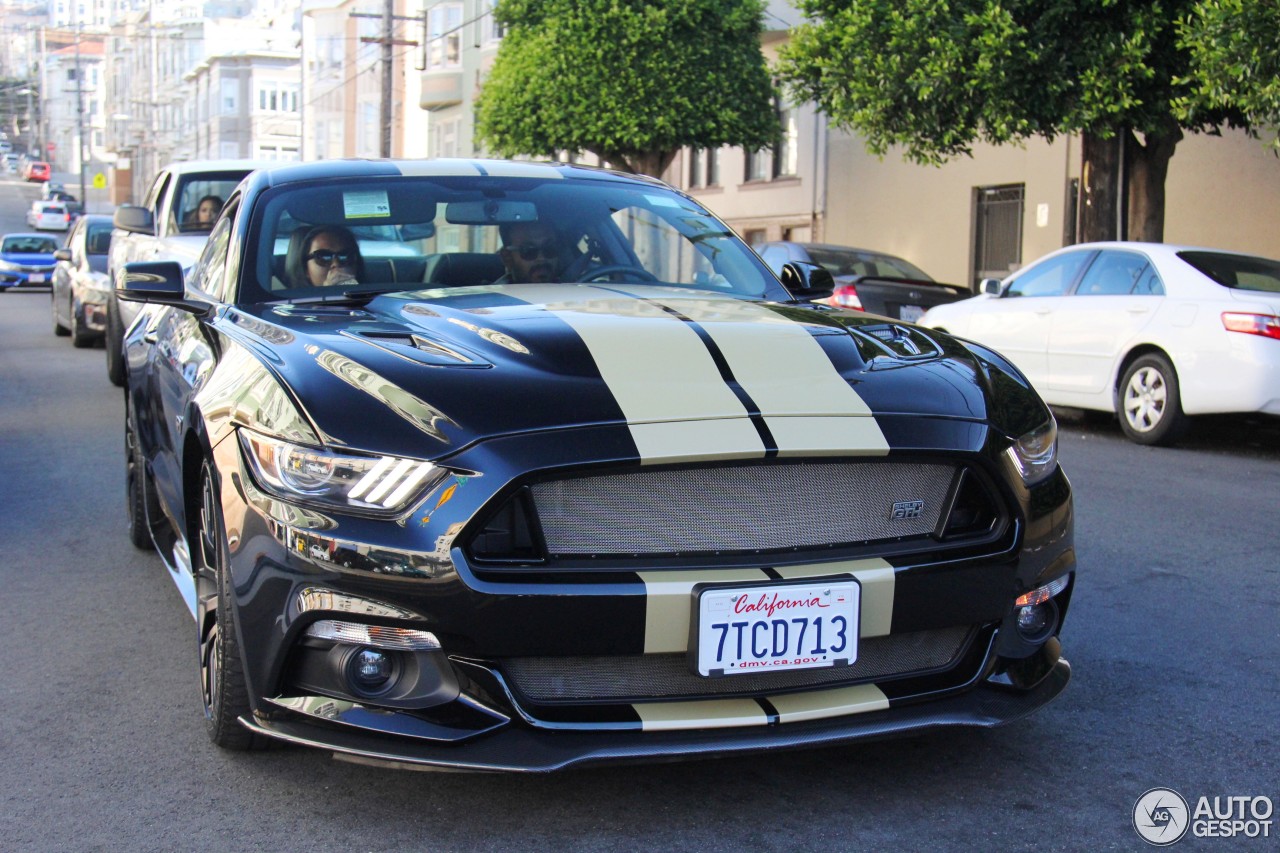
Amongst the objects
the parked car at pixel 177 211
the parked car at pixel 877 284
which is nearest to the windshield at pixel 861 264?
the parked car at pixel 877 284

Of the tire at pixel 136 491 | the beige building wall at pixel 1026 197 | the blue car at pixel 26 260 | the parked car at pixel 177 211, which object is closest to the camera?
the tire at pixel 136 491

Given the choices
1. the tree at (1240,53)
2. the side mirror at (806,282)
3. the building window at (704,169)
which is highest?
the building window at (704,169)

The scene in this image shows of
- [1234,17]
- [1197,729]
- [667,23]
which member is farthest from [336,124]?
[1197,729]

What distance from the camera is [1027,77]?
1493cm

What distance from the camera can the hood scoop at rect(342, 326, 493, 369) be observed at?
3311 millimetres

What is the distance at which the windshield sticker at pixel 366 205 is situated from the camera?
465 cm

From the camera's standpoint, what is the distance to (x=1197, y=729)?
12.7 ft

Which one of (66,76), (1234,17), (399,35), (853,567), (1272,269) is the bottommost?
(853,567)

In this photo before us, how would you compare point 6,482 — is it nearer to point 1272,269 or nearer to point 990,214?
point 1272,269

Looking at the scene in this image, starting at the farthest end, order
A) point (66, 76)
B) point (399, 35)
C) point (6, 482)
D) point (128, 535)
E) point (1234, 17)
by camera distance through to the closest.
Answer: point (66, 76), point (399, 35), point (1234, 17), point (6, 482), point (128, 535)

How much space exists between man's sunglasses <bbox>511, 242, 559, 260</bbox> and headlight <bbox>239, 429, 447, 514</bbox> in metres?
1.66

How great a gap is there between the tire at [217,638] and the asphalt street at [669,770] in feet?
0.32

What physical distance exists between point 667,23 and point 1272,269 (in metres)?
17.7

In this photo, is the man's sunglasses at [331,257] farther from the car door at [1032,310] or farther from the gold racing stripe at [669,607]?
the car door at [1032,310]
